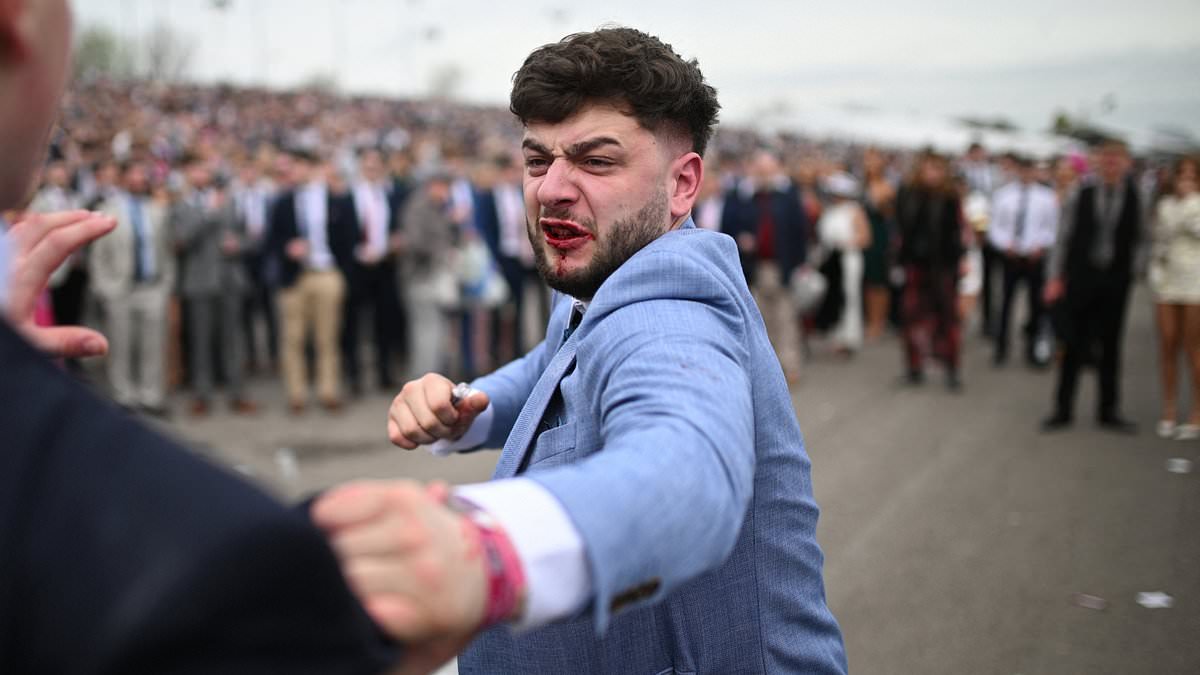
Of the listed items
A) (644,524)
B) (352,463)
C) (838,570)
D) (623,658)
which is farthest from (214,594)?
(352,463)

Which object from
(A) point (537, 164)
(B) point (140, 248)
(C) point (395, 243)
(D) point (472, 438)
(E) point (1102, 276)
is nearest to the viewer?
(A) point (537, 164)

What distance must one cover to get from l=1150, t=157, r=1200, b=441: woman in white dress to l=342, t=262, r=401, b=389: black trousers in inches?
282

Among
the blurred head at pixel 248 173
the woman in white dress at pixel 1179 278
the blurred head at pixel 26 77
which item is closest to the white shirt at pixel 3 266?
the blurred head at pixel 26 77

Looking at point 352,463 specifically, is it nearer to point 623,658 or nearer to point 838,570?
point 838,570

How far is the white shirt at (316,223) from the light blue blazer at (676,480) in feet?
26.2

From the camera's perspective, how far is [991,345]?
12.9m

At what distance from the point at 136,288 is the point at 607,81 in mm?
8160

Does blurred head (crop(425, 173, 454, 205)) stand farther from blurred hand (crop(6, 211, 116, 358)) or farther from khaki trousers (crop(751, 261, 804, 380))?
blurred hand (crop(6, 211, 116, 358))

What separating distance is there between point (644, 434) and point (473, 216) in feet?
31.5

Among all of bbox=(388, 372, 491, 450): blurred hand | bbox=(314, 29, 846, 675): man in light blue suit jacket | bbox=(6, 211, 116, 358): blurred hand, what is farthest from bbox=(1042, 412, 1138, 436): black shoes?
bbox=(6, 211, 116, 358): blurred hand

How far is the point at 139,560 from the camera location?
2.07 feet

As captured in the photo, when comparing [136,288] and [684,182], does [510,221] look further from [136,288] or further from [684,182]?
[684,182]

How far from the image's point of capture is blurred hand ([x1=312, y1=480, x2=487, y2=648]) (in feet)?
2.51

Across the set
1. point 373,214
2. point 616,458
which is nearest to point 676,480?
point 616,458
